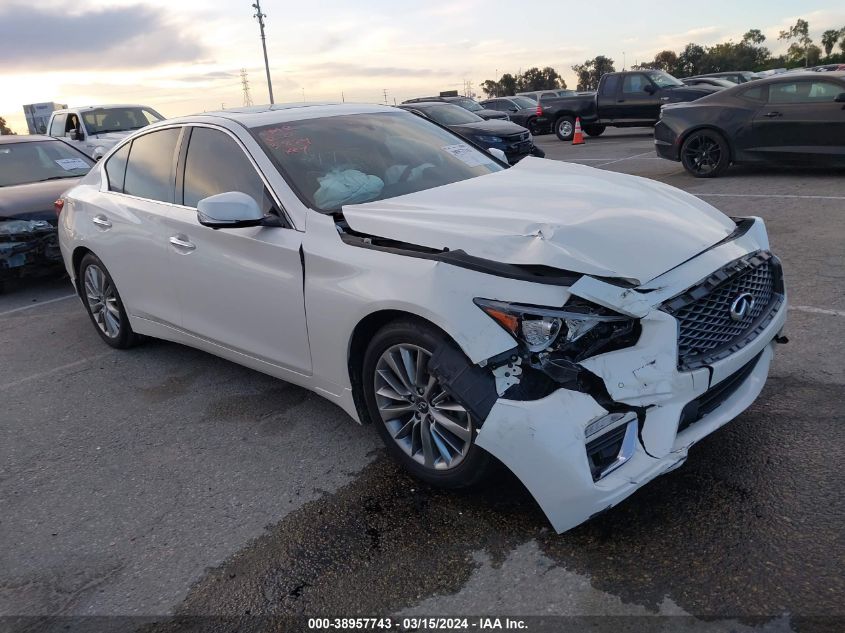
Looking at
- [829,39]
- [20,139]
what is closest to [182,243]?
[20,139]

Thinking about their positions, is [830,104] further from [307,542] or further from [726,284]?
[307,542]

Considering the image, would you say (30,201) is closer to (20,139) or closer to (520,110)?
(20,139)

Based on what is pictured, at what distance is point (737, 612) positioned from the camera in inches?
92.8

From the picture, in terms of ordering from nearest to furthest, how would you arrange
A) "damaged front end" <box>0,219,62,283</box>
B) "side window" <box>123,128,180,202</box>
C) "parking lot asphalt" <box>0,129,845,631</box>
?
1. "parking lot asphalt" <box>0,129,845,631</box>
2. "side window" <box>123,128,180,202</box>
3. "damaged front end" <box>0,219,62,283</box>

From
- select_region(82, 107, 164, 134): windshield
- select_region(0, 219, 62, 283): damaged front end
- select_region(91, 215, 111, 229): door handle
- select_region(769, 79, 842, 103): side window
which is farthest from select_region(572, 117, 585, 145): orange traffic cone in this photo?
select_region(91, 215, 111, 229): door handle

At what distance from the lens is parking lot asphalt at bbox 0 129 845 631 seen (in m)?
A: 2.56

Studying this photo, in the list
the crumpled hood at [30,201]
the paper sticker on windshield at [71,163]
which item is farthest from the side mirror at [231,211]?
the paper sticker on windshield at [71,163]

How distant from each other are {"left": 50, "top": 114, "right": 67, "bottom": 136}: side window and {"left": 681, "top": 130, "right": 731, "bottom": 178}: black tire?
42.1ft

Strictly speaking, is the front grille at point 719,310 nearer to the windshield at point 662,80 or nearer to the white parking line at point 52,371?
the white parking line at point 52,371

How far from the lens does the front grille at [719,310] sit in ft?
9.26

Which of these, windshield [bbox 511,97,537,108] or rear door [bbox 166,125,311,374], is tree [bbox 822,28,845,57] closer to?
windshield [bbox 511,97,537,108]

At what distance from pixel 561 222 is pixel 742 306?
2.77ft

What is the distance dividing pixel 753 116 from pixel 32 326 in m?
9.82

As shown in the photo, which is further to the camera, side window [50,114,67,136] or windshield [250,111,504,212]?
side window [50,114,67,136]
